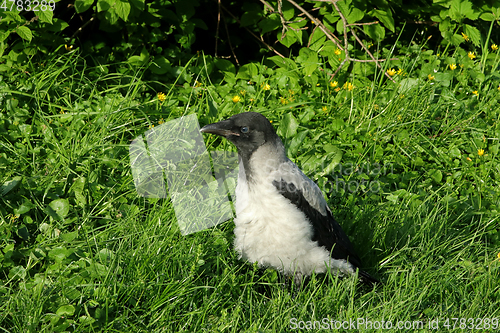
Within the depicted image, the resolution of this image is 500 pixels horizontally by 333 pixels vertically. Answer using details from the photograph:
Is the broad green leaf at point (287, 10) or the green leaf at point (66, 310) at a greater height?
the broad green leaf at point (287, 10)

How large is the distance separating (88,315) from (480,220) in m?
2.60

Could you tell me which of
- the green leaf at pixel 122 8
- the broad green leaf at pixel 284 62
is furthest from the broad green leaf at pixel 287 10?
the green leaf at pixel 122 8

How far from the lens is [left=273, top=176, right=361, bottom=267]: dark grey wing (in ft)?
8.41

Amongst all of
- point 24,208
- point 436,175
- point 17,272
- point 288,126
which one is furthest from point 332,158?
point 17,272

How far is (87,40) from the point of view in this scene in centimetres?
414

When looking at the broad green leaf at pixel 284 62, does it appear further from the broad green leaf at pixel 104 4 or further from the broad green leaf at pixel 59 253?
the broad green leaf at pixel 59 253

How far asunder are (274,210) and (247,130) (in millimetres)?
462

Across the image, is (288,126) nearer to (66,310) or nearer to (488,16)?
(66,310)

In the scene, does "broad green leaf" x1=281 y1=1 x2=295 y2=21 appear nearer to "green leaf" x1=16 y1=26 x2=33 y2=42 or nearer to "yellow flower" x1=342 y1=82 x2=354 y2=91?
"yellow flower" x1=342 y1=82 x2=354 y2=91

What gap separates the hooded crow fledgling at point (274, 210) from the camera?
2.54 metres

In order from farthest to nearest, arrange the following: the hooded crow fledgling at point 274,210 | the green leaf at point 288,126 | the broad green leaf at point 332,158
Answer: the green leaf at point 288,126
the broad green leaf at point 332,158
the hooded crow fledgling at point 274,210

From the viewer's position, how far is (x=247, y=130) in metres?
2.56

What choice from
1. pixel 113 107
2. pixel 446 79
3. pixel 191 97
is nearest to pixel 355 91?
pixel 446 79

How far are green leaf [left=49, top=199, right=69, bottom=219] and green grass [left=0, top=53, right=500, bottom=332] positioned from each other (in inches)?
0.4
